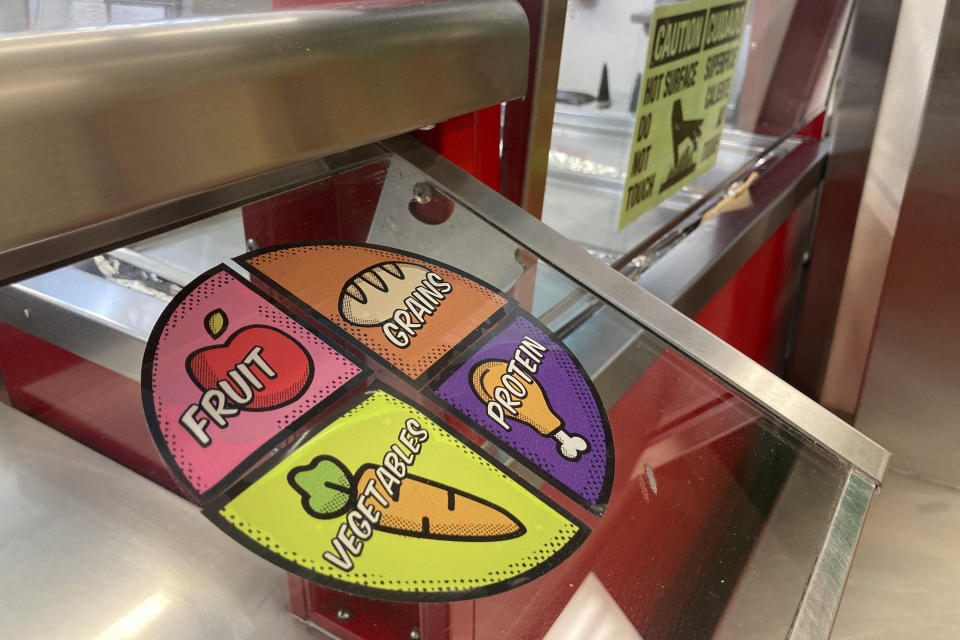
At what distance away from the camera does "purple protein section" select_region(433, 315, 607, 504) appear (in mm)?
509

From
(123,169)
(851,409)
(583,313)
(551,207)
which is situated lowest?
(851,409)

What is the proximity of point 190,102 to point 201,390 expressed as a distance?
169 millimetres

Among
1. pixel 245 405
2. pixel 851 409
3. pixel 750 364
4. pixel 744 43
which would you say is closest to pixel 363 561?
pixel 245 405

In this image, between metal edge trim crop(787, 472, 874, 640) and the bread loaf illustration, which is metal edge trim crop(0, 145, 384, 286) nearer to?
the bread loaf illustration

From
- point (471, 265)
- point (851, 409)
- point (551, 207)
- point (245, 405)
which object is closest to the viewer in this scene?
point (245, 405)

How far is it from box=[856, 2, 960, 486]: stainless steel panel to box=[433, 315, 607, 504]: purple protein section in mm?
1871

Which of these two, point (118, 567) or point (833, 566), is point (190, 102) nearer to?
point (118, 567)

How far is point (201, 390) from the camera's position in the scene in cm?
45

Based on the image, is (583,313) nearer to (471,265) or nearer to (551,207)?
(471,265)

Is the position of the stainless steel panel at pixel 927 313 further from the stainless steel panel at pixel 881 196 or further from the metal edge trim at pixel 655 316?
the metal edge trim at pixel 655 316

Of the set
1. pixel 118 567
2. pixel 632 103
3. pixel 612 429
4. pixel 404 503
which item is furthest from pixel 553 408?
pixel 632 103

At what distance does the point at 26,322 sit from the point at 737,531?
54cm

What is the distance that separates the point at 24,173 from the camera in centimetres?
33

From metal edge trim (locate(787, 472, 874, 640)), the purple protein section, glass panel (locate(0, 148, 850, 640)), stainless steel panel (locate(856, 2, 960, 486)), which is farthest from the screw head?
stainless steel panel (locate(856, 2, 960, 486))
